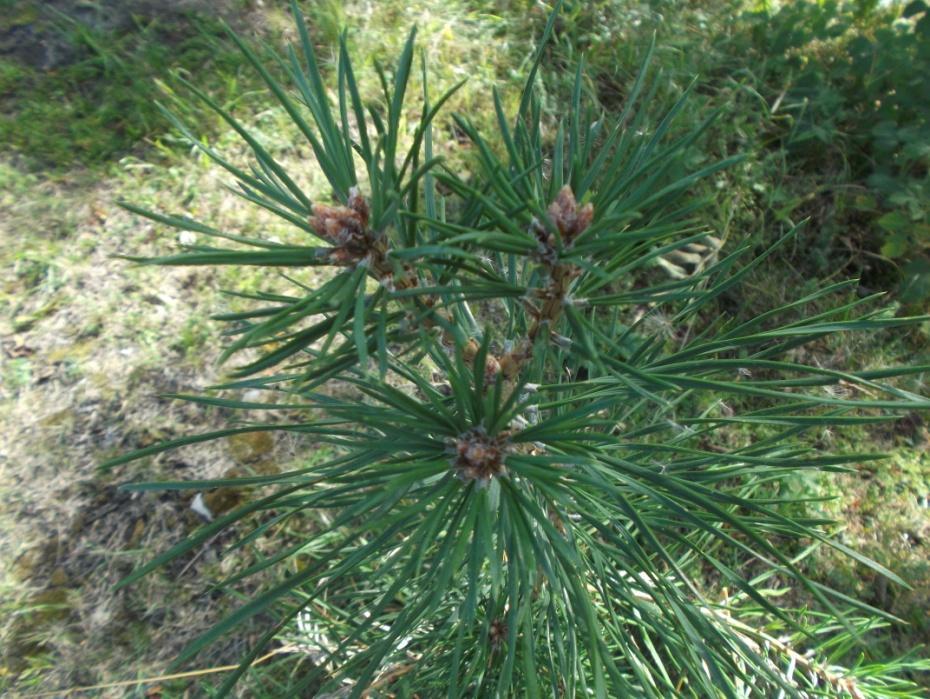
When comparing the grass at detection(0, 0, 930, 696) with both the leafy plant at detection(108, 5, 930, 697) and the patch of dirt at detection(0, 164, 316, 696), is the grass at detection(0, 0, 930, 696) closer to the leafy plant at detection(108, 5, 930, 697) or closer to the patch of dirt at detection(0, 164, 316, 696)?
the patch of dirt at detection(0, 164, 316, 696)

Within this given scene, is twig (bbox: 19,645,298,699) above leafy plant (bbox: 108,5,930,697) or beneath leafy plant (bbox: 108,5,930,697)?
beneath

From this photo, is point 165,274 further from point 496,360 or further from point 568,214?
point 568,214

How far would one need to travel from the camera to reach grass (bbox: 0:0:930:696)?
1464mm

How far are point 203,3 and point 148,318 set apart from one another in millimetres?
1085

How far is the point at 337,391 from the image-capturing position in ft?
5.39

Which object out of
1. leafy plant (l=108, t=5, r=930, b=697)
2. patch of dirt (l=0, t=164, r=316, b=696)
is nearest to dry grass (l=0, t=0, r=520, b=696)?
patch of dirt (l=0, t=164, r=316, b=696)

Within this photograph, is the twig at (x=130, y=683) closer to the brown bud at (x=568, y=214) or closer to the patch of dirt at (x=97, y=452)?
the patch of dirt at (x=97, y=452)

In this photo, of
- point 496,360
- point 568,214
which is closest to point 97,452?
point 496,360

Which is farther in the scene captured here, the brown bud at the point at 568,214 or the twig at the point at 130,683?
the twig at the point at 130,683

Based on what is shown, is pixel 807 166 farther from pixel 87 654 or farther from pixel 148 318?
pixel 87 654

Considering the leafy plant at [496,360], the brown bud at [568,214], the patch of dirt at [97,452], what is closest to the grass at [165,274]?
the patch of dirt at [97,452]

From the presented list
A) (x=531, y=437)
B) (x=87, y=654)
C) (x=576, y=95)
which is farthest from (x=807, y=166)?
(x=87, y=654)

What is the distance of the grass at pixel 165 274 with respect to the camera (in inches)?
57.6

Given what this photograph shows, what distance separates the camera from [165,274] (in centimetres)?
181
